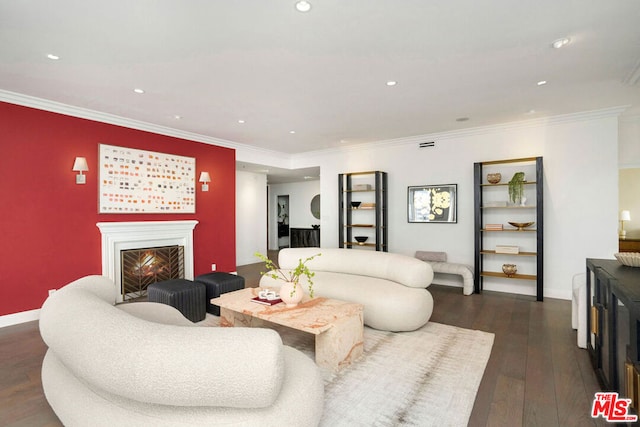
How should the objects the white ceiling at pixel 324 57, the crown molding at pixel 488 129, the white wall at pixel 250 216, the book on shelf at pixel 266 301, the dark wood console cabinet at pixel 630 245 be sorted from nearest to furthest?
the white ceiling at pixel 324 57 < the book on shelf at pixel 266 301 < the crown molding at pixel 488 129 < the dark wood console cabinet at pixel 630 245 < the white wall at pixel 250 216

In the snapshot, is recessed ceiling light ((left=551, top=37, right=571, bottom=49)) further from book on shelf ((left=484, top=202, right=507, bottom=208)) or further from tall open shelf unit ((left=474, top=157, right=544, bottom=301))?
book on shelf ((left=484, top=202, right=507, bottom=208))

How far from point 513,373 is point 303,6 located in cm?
303

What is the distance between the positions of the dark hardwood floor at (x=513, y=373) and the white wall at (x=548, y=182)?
102 cm

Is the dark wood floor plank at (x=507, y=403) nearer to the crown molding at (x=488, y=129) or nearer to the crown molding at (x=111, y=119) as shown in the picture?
the crown molding at (x=488, y=129)

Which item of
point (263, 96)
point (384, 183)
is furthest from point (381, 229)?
point (263, 96)

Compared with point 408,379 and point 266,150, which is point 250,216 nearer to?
point 266,150

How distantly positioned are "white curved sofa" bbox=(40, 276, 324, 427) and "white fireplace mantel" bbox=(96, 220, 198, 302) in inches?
119

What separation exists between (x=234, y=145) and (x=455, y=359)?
508 cm

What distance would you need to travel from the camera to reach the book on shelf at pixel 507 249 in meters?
4.78

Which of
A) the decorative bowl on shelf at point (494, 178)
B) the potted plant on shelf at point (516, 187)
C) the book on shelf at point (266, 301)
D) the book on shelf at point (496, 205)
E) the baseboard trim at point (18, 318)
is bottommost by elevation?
the baseboard trim at point (18, 318)

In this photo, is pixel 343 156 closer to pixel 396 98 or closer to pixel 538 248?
pixel 396 98

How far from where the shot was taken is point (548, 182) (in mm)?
4723

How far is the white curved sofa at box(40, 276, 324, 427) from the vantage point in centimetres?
107

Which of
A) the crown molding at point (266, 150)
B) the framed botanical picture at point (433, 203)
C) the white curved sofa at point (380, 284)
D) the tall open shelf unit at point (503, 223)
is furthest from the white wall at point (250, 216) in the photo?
the tall open shelf unit at point (503, 223)
